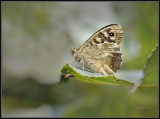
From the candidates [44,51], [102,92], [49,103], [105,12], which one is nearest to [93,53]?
[102,92]

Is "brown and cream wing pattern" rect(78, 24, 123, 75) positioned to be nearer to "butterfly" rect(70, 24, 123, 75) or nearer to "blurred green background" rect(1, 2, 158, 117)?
"butterfly" rect(70, 24, 123, 75)

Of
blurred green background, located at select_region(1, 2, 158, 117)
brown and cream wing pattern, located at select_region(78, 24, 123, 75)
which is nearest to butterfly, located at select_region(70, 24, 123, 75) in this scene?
brown and cream wing pattern, located at select_region(78, 24, 123, 75)

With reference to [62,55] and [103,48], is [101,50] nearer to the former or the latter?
[103,48]

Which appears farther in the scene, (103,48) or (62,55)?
(62,55)

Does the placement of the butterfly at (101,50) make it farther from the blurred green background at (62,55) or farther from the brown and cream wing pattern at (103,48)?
the blurred green background at (62,55)

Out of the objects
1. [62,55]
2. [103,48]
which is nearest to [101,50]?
[103,48]

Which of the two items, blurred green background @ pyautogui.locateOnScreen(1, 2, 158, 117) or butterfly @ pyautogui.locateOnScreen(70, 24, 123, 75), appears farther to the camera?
blurred green background @ pyautogui.locateOnScreen(1, 2, 158, 117)

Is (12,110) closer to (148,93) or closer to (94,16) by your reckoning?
A: (148,93)
